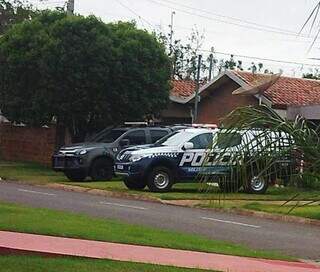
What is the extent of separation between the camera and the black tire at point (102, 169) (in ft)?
85.6

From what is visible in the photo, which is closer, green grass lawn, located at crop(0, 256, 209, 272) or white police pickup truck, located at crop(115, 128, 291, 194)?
green grass lawn, located at crop(0, 256, 209, 272)

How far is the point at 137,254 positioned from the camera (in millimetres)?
9883

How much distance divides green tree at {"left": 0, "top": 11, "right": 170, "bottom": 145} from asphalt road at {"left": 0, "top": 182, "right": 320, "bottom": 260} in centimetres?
811

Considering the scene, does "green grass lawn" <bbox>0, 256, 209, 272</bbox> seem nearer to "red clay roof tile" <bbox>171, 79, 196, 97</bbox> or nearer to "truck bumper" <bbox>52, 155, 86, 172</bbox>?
"truck bumper" <bbox>52, 155, 86, 172</bbox>

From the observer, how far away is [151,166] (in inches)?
874

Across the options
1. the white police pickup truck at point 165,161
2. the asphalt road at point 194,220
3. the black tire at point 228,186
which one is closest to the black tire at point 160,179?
the white police pickup truck at point 165,161

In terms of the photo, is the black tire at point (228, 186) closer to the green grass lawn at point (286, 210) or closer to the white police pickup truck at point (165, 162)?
the green grass lawn at point (286, 210)

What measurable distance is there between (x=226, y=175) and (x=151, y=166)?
1716 cm

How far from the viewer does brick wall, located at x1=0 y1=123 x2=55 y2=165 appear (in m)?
34.4

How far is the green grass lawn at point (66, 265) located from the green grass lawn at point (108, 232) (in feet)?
7.06

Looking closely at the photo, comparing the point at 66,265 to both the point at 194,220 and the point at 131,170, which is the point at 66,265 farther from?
the point at 131,170

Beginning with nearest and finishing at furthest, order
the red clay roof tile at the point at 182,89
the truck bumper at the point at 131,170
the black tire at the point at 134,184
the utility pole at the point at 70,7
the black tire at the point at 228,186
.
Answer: the black tire at the point at 228,186, the truck bumper at the point at 131,170, the black tire at the point at 134,184, the utility pole at the point at 70,7, the red clay roof tile at the point at 182,89

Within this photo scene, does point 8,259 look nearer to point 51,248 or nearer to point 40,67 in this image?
point 51,248

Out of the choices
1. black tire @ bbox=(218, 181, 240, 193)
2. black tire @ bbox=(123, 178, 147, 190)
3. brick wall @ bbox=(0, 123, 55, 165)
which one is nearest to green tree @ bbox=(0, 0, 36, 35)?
brick wall @ bbox=(0, 123, 55, 165)
